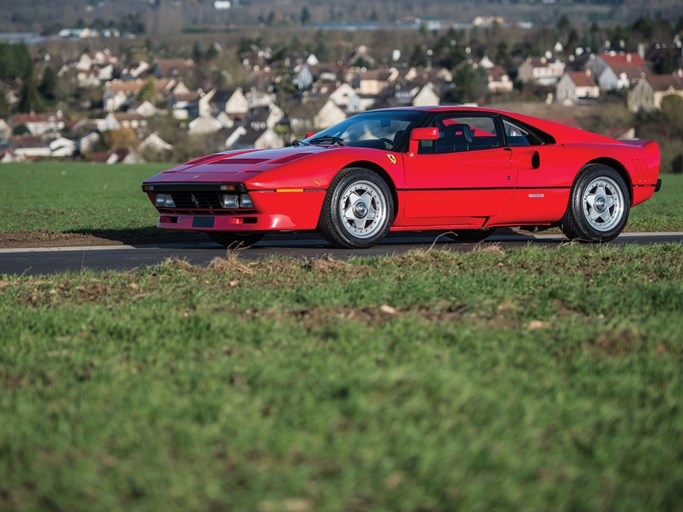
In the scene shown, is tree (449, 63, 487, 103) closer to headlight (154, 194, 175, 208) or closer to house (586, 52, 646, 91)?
house (586, 52, 646, 91)

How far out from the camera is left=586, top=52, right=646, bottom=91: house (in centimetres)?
18638

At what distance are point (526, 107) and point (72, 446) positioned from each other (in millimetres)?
110783

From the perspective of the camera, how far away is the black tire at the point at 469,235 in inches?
491

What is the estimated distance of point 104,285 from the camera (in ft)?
25.3

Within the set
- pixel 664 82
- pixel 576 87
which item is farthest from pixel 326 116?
pixel 576 87

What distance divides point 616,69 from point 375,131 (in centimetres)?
18548

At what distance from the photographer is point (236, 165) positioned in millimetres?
10742

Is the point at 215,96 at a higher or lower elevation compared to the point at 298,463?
higher

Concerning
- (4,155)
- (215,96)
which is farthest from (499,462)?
(215,96)

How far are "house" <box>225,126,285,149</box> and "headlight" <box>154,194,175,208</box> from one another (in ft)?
387

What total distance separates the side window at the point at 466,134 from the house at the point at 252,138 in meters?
118

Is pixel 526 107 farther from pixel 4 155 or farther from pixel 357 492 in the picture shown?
pixel 357 492

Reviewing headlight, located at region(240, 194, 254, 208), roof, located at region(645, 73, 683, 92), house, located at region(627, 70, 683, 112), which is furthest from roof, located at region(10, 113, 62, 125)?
headlight, located at region(240, 194, 254, 208)

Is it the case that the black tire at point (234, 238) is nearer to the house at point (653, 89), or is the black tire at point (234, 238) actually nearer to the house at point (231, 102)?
the house at point (653, 89)
